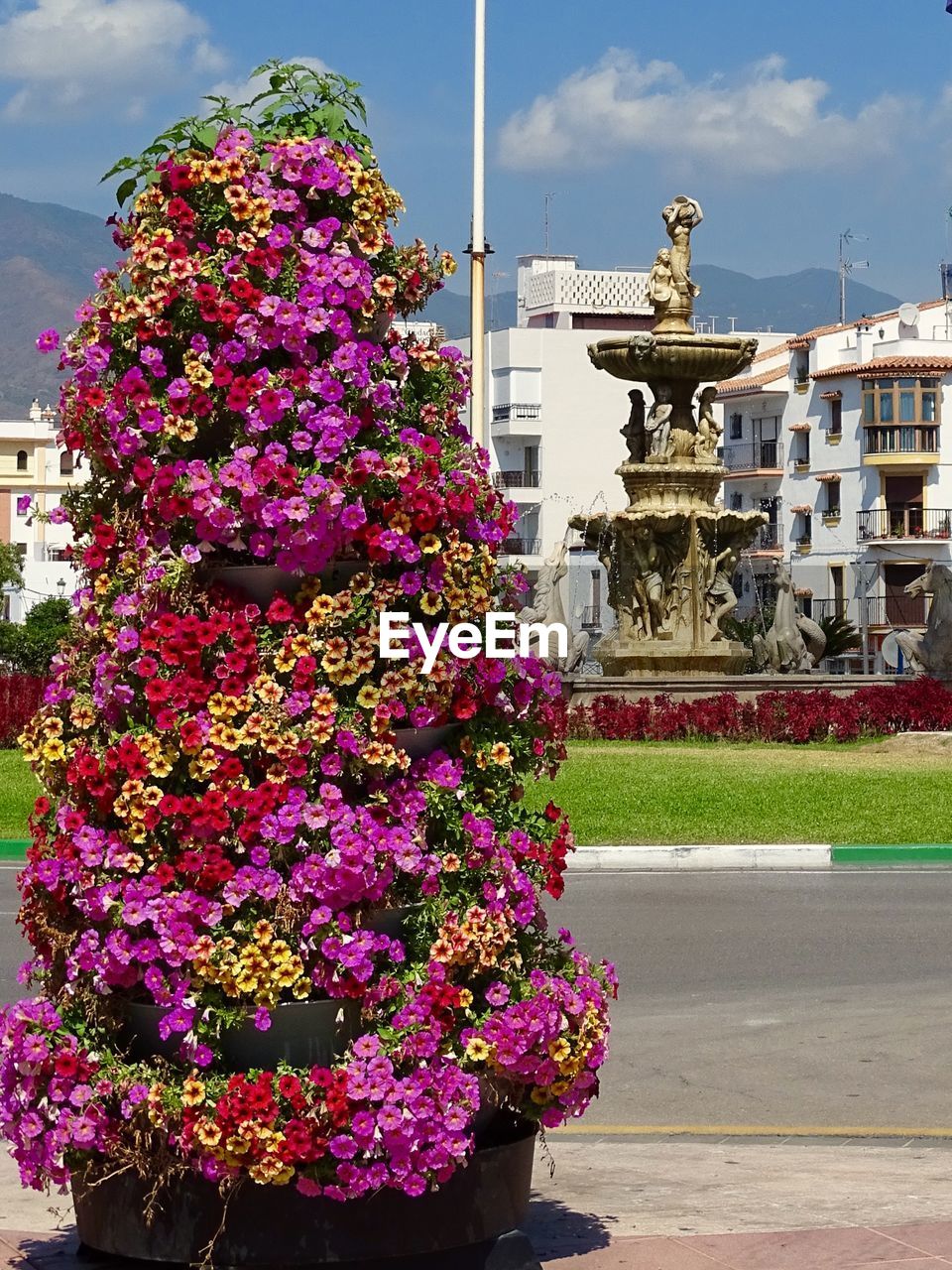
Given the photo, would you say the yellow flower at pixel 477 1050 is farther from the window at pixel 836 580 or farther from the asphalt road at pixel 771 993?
the window at pixel 836 580

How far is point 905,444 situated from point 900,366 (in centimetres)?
292

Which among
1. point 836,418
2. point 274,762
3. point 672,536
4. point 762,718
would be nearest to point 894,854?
point 762,718

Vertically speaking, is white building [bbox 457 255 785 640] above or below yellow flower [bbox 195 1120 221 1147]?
above

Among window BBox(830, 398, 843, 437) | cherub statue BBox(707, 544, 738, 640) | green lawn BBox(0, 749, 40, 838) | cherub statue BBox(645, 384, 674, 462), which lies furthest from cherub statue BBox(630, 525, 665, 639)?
window BBox(830, 398, 843, 437)

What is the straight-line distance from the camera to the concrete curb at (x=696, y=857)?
1644 centimetres

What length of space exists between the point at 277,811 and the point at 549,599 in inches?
967

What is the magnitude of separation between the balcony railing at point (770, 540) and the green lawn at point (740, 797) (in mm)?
70324

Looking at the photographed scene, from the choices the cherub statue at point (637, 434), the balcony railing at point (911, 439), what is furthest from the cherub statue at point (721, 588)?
the balcony railing at point (911, 439)

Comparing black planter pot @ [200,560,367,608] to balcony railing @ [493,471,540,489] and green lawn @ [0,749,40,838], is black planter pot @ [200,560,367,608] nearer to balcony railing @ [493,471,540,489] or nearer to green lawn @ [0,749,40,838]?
green lawn @ [0,749,40,838]

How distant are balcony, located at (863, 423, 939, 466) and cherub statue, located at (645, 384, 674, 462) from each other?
59379 mm

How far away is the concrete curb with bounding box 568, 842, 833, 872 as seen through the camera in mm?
16438

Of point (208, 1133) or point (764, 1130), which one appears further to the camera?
point (764, 1130)

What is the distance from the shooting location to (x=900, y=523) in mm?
87812

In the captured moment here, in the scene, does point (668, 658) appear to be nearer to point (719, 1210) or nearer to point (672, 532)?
point (672, 532)
